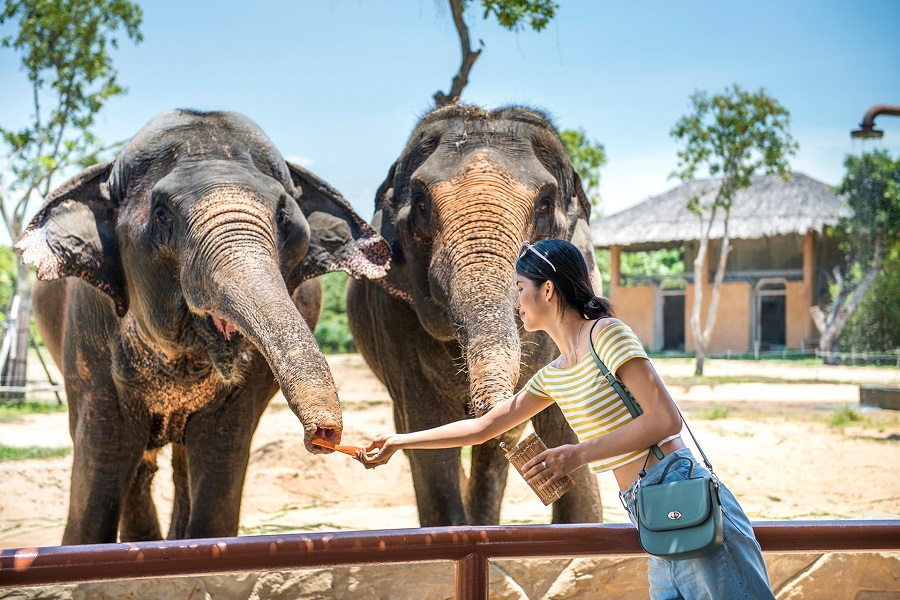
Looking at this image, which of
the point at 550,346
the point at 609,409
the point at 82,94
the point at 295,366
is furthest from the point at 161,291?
the point at 82,94

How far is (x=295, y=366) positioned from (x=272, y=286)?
52 centimetres

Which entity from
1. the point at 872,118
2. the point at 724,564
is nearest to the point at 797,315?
the point at 872,118

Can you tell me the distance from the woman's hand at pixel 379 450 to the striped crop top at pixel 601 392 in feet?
1.73

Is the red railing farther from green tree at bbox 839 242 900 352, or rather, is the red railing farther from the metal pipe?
green tree at bbox 839 242 900 352

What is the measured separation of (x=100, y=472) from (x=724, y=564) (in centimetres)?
344

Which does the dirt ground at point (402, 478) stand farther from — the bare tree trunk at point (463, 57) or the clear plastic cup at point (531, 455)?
the clear plastic cup at point (531, 455)

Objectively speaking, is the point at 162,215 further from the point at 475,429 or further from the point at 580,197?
the point at 580,197

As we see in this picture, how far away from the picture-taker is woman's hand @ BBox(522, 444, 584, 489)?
2366mm

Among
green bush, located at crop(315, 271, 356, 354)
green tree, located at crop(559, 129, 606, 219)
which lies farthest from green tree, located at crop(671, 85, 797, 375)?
green bush, located at crop(315, 271, 356, 354)

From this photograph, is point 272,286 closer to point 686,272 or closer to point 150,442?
point 150,442

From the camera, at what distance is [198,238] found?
4168 mm

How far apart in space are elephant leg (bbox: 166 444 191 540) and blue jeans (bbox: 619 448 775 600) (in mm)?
4185

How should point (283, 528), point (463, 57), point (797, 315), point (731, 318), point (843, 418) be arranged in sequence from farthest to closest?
point (731, 318)
point (797, 315)
point (843, 418)
point (463, 57)
point (283, 528)

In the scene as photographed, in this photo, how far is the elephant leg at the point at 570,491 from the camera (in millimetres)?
5297
